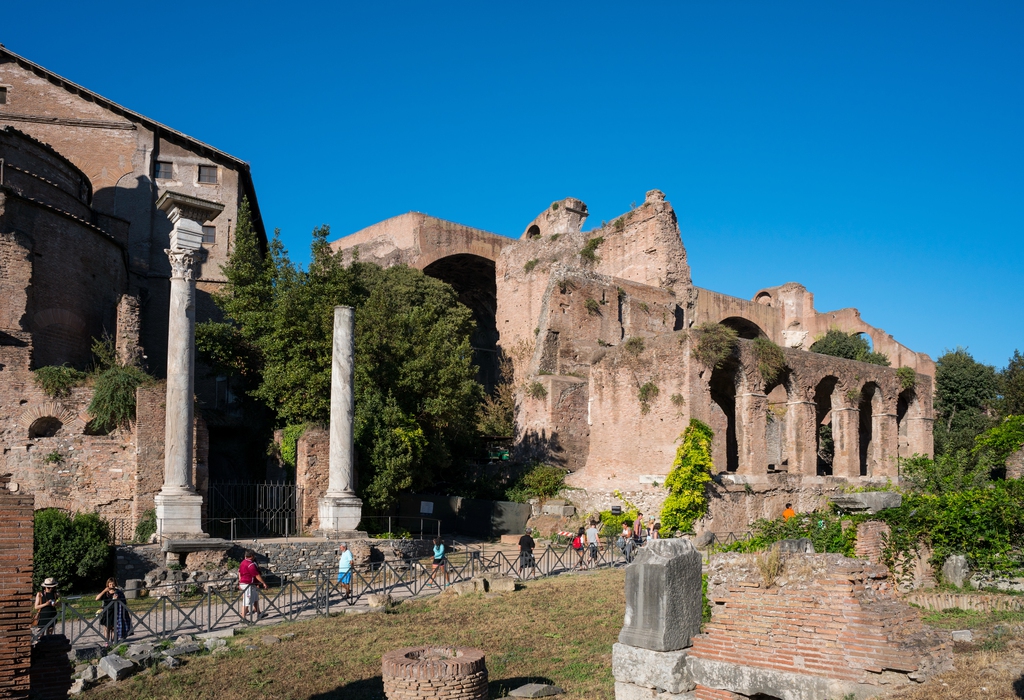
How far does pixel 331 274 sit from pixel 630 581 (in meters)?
15.8

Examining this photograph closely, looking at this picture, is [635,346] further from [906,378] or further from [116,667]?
[116,667]

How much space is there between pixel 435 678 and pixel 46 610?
21.1 ft

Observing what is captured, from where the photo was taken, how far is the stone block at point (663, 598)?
7.59 metres

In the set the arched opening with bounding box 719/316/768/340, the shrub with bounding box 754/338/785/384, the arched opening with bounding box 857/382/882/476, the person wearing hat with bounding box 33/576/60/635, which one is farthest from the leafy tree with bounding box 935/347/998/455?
the person wearing hat with bounding box 33/576/60/635

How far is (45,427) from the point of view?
17641 mm

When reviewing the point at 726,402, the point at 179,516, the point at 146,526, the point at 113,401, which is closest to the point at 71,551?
the point at 179,516

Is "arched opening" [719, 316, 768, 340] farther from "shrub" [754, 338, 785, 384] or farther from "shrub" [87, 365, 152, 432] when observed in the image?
"shrub" [87, 365, 152, 432]

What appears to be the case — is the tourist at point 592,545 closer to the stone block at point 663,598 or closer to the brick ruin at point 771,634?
the stone block at point 663,598

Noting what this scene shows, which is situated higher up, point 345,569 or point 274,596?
point 345,569

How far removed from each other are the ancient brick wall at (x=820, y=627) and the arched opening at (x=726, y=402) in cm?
1421

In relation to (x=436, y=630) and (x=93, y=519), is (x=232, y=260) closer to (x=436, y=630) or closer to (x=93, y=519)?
(x=93, y=519)

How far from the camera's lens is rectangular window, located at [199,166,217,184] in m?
30.8

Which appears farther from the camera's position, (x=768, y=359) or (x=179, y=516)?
(x=768, y=359)

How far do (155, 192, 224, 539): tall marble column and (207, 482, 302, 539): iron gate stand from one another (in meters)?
2.37
